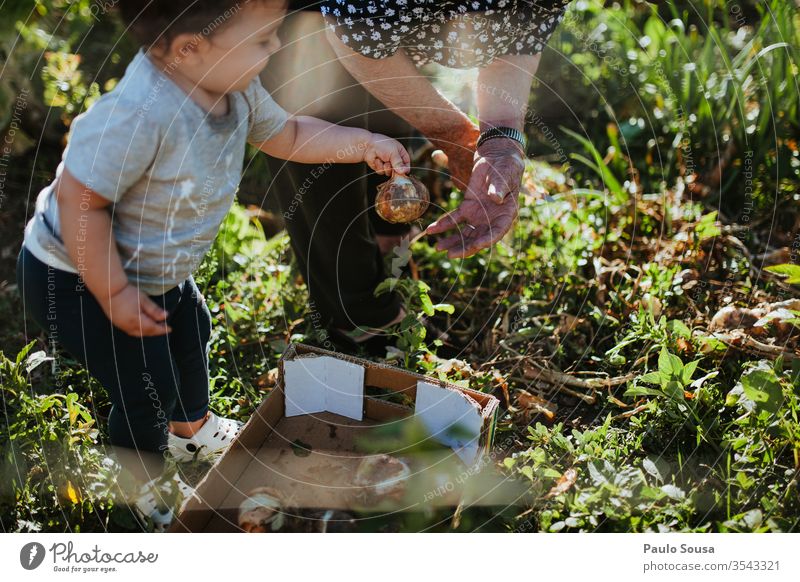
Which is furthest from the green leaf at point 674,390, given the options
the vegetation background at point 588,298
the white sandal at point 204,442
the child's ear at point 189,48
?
the child's ear at point 189,48

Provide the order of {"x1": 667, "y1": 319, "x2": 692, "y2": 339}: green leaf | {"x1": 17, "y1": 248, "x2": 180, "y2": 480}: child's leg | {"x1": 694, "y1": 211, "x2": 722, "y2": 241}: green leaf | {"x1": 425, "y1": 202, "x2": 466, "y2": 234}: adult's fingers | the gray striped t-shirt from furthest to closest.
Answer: {"x1": 694, "y1": 211, "x2": 722, "y2": 241}: green leaf
{"x1": 667, "y1": 319, "x2": 692, "y2": 339}: green leaf
{"x1": 425, "y1": 202, "x2": 466, "y2": 234}: adult's fingers
{"x1": 17, "y1": 248, "x2": 180, "y2": 480}: child's leg
the gray striped t-shirt

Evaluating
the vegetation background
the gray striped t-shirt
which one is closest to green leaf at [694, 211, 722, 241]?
the vegetation background

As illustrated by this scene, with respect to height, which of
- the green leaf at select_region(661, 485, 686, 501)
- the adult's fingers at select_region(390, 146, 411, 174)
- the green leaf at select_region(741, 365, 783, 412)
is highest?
the adult's fingers at select_region(390, 146, 411, 174)

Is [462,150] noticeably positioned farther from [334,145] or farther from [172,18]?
[172,18]

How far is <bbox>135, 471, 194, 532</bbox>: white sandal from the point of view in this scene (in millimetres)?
1198

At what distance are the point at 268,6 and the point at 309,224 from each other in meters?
0.56

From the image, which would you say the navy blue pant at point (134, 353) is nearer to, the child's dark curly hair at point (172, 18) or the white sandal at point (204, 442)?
the white sandal at point (204, 442)

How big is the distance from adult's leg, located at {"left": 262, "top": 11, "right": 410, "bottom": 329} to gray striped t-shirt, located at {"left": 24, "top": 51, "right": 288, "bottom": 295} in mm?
185

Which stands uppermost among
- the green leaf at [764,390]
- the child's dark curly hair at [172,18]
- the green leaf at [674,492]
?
the child's dark curly hair at [172,18]

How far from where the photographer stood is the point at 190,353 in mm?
1296

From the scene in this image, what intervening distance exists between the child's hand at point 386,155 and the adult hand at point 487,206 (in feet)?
0.46

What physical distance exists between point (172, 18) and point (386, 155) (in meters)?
0.43

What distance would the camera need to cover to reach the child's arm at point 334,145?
4.08 ft

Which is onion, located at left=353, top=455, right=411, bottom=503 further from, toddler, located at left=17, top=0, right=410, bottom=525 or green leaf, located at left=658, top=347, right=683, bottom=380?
green leaf, located at left=658, top=347, right=683, bottom=380
